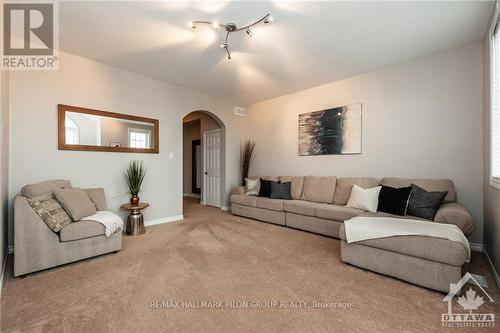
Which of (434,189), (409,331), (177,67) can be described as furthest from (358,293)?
(177,67)

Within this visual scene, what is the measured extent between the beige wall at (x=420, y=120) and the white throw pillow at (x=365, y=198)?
534 millimetres

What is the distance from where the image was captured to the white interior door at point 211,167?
562 cm

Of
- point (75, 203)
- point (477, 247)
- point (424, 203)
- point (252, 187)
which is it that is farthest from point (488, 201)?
point (75, 203)

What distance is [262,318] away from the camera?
1.50m

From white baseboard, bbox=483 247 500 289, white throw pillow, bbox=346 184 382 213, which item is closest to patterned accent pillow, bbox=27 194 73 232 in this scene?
white throw pillow, bbox=346 184 382 213

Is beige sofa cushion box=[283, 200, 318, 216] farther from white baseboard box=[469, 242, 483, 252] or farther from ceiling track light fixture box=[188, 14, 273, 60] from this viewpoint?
ceiling track light fixture box=[188, 14, 273, 60]

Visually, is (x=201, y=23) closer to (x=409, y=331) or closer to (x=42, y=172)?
(x=42, y=172)

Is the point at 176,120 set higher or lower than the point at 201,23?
lower

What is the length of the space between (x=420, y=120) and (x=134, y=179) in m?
4.54

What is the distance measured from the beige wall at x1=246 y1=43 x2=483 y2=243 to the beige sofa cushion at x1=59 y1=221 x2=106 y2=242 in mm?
3629

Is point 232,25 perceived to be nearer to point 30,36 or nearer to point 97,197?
point 30,36

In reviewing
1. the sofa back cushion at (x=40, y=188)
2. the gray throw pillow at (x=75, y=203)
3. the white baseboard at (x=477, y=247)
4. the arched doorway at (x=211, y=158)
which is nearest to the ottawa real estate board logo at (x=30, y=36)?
the sofa back cushion at (x=40, y=188)

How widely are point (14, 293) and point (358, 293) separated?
290cm

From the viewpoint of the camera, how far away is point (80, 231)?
90.7 inches
